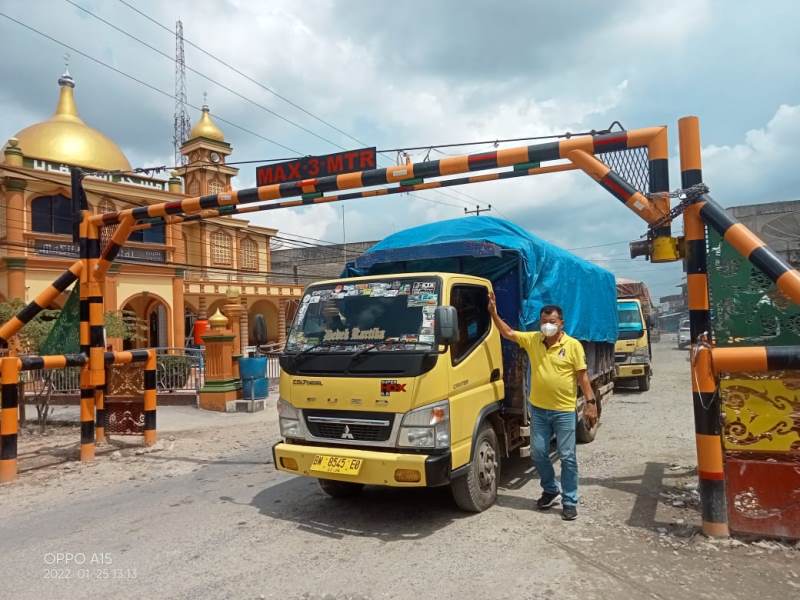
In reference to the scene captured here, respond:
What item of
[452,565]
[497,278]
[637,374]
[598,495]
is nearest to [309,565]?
[452,565]

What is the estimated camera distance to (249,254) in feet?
115

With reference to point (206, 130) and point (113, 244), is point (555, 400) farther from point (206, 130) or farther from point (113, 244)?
point (206, 130)

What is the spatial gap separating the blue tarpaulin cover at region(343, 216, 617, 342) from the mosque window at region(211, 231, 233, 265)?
90.1 ft

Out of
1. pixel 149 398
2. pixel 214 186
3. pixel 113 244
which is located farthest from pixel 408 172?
pixel 214 186

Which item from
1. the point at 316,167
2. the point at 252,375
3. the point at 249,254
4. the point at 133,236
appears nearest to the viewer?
the point at 316,167

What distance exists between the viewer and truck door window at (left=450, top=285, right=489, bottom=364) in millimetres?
5121

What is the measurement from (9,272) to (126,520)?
18362 mm

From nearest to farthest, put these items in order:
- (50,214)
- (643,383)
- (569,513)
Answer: (569,513) → (643,383) → (50,214)

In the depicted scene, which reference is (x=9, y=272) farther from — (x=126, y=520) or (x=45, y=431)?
(x=126, y=520)

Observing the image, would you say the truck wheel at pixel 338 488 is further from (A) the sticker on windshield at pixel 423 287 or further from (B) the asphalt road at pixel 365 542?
(A) the sticker on windshield at pixel 423 287

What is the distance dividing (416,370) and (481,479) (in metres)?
1.46

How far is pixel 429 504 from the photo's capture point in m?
5.41

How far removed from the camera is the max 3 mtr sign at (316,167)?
24.8 feet

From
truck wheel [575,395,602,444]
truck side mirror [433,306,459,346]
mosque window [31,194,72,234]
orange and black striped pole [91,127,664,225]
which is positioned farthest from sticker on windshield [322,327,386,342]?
mosque window [31,194,72,234]
